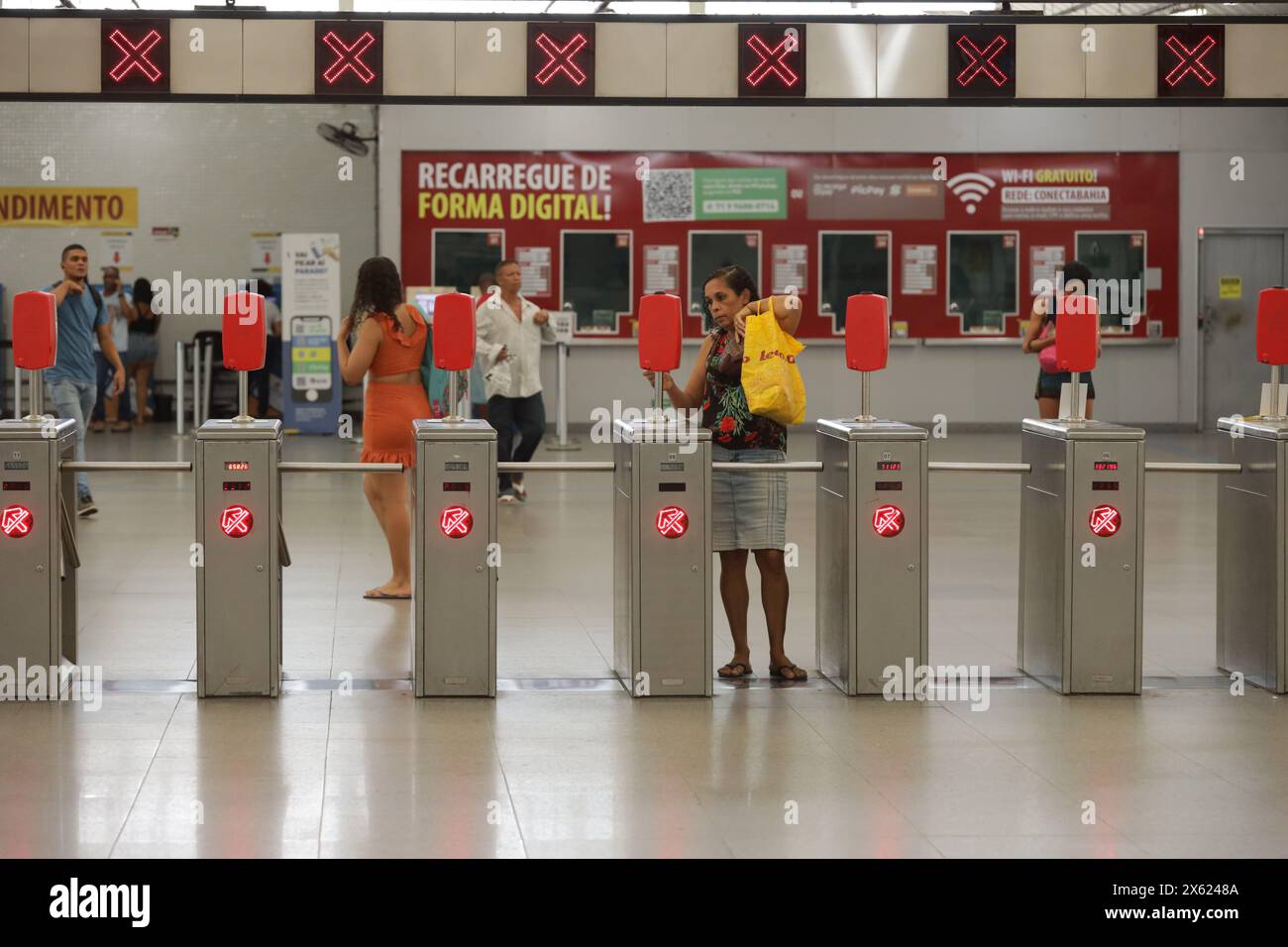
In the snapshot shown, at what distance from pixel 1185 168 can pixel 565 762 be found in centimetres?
1432

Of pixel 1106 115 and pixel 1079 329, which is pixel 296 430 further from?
pixel 1079 329

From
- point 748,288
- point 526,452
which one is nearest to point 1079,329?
point 748,288

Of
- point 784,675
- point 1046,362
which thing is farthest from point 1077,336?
point 1046,362

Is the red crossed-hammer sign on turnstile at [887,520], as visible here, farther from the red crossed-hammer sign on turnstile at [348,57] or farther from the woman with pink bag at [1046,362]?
the woman with pink bag at [1046,362]

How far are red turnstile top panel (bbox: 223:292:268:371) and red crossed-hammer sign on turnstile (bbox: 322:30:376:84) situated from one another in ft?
5.45

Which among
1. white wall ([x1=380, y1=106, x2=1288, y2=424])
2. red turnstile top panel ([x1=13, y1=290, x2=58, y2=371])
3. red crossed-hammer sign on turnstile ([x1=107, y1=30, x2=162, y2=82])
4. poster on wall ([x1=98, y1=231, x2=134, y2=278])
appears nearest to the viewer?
red turnstile top panel ([x1=13, y1=290, x2=58, y2=371])

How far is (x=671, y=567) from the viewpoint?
587 cm

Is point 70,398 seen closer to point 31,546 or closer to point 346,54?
point 346,54

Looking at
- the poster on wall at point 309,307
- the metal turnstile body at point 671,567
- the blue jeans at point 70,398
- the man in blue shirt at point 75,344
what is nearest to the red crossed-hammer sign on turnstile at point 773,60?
the metal turnstile body at point 671,567

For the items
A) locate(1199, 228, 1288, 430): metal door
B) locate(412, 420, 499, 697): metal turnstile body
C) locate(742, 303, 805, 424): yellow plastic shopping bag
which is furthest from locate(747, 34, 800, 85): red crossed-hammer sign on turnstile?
locate(1199, 228, 1288, 430): metal door

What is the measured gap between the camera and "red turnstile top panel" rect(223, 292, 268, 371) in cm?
576

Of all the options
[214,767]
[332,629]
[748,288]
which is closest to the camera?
[214,767]

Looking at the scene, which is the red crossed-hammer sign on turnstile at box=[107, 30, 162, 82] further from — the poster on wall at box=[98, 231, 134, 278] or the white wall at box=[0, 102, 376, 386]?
the poster on wall at box=[98, 231, 134, 278]

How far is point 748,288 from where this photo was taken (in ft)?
20.1
